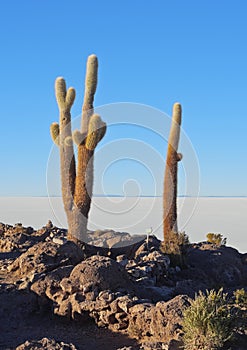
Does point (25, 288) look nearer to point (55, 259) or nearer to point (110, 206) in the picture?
point (55, 259)

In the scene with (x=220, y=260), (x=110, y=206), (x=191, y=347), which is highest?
(x=110, y=206)

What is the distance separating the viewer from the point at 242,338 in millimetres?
7195

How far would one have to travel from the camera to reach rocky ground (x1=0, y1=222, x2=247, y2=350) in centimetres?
792

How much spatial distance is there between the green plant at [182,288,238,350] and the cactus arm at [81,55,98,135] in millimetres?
10306

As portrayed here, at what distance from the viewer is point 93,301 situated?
9.12 metres

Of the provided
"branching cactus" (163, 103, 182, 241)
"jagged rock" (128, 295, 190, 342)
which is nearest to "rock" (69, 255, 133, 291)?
"jagged rock" (128, 295, 190, 342)

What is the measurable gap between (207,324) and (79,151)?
10371 millimetres

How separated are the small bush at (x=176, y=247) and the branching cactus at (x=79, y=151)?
2.85 m

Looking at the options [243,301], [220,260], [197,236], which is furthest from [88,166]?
[197,236]

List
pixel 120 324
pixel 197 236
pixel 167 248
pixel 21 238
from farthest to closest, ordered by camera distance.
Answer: pixel 197 236
pixel 21 238
pixel 167 248
pixel 120 324

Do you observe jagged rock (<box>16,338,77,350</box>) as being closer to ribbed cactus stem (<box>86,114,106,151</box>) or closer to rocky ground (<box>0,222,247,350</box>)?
rocky ground (<box>0,222,247,350</box>)

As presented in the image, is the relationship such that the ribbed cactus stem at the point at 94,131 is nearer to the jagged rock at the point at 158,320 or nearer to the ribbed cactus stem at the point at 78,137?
the ribbed cactus stem at the point at 78,137

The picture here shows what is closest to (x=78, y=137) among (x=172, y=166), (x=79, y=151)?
(x=79, y=151)

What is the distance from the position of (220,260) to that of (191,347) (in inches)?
410
